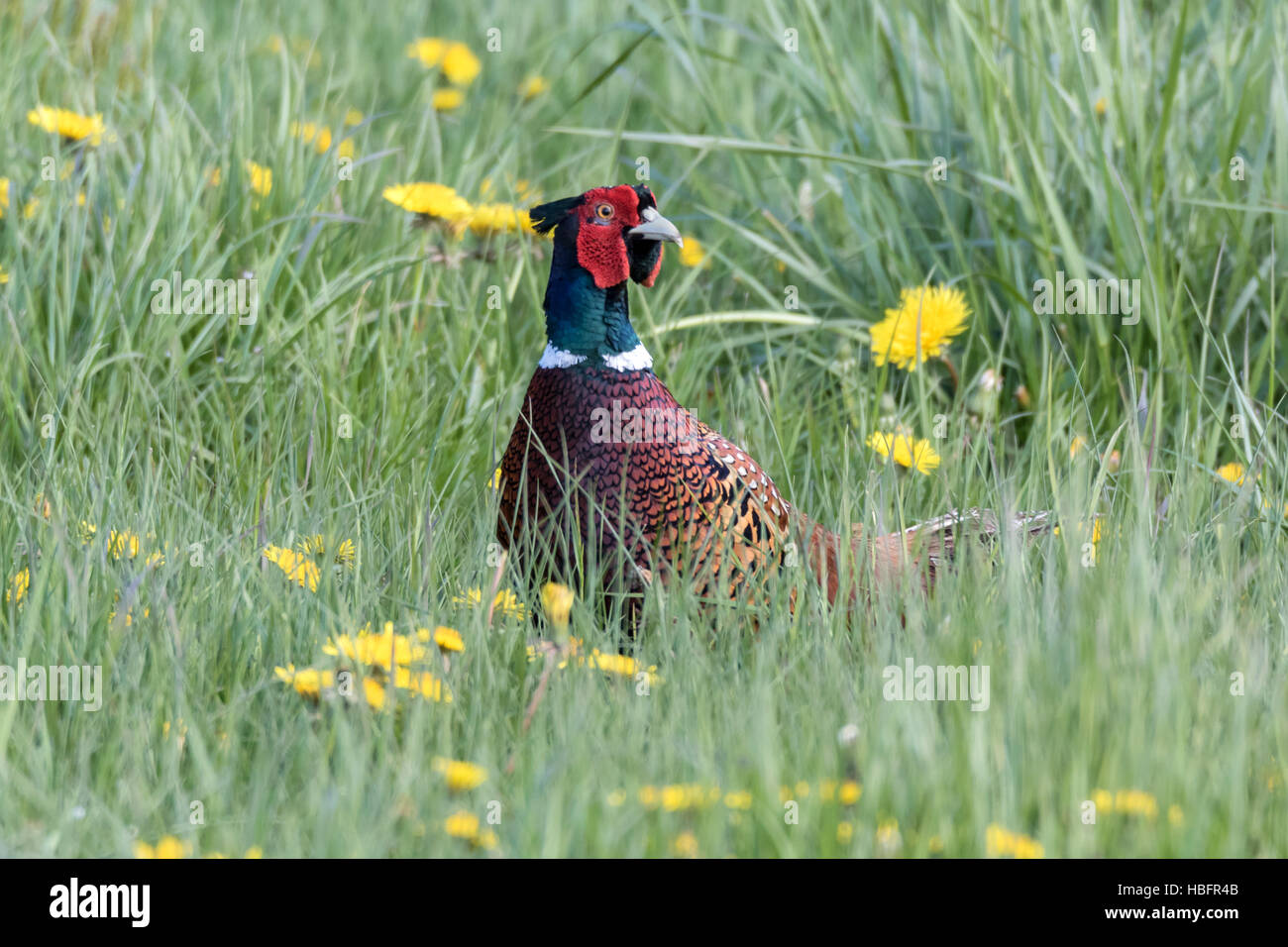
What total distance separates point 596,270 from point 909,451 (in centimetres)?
101

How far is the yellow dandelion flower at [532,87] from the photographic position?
17.3 feet

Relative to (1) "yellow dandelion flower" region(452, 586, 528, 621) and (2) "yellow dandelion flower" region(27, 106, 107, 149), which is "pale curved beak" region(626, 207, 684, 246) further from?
(2) "yellow dandelion flower" region(27, 106, 107, 149)

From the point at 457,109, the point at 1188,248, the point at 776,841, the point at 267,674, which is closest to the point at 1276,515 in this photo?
the point at 1188,248

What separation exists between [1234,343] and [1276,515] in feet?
3.58

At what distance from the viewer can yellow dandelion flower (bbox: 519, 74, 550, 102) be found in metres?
5.26

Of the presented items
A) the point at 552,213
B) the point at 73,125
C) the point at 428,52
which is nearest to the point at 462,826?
the point at 552,213

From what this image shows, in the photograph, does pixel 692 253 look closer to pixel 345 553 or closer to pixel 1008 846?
pixel 345 553

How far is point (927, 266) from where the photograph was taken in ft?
14.3

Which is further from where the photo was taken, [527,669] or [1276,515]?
[1276,515]

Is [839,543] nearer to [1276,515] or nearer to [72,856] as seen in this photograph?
[1276,515]

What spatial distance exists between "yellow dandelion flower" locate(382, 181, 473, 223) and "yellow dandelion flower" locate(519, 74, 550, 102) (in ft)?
4.67

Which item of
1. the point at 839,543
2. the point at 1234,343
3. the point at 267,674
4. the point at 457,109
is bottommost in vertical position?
the point at 267,674

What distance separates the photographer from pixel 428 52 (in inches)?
216

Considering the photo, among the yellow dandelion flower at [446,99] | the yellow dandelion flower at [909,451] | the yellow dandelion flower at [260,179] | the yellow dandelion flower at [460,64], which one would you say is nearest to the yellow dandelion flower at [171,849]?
the yellow dandelion flower at [909,451]
